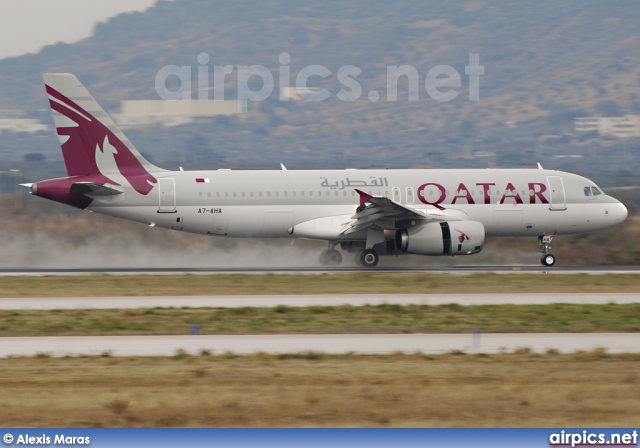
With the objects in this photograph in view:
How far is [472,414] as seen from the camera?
14422 mm

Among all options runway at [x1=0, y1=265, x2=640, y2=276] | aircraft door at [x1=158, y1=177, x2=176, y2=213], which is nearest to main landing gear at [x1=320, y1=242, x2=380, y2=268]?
runway at [x1=0, y1=265, x2=640, y2=276]

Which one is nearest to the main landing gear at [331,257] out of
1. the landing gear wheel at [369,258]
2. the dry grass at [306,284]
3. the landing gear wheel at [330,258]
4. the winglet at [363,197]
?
the landing gear wheel at [330,258]

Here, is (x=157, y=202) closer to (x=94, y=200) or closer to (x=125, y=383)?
(x=94, y=200)

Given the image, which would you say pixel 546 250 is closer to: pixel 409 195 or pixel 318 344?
pixel 409 195

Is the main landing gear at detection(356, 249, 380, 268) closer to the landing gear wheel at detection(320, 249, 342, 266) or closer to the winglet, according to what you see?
the landing gear wheel at detection(320, 249, 342, 266)

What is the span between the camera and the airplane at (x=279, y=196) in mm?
41812

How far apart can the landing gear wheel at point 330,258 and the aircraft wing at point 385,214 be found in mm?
1724

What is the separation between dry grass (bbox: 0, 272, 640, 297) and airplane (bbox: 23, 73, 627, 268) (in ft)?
12.8

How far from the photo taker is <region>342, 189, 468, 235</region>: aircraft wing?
40.3 meters

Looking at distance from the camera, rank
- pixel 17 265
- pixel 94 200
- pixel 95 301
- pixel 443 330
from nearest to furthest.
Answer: pixel 443 330, pixel 95 301, pixel 94 200, pixel 17 265

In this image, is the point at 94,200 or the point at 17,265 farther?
the point at 17,265

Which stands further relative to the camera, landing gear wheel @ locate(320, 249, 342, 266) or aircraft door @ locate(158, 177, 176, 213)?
landing gear wheel @ locate(320, 249, 342, 266)

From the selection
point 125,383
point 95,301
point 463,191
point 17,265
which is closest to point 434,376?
point 125,383

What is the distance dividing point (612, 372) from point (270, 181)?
86.0 feet
